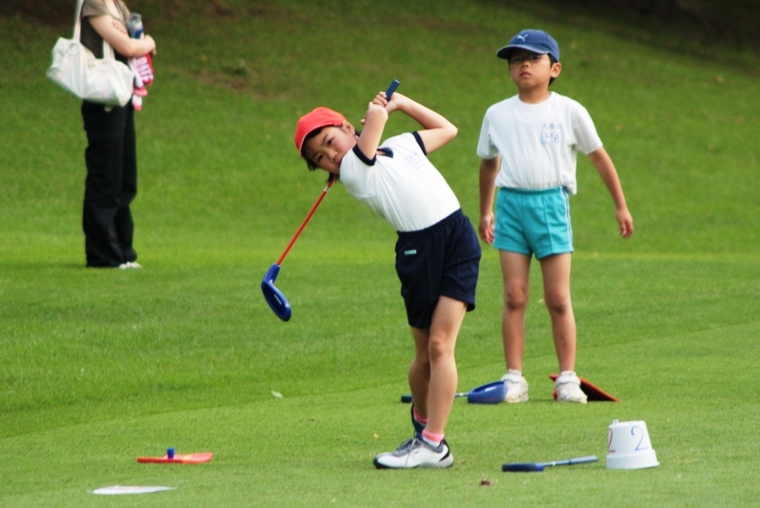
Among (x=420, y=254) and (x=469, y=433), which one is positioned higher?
(x=420, y=254)

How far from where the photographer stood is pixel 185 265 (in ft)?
39.4

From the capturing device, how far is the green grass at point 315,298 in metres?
5.02

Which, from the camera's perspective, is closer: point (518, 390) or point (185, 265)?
point (518, 390)

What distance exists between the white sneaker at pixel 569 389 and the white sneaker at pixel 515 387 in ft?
0.58

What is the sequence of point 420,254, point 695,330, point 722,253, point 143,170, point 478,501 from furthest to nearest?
point 143,170, point 722,253, point 695,330, point 420,254, point 478,501

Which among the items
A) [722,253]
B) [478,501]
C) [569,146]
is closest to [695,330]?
[569,146]

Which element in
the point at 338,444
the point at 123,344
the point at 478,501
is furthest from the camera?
the point at 123,344

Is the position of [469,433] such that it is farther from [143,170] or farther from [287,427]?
[143,170]

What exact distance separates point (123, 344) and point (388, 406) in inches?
92.9

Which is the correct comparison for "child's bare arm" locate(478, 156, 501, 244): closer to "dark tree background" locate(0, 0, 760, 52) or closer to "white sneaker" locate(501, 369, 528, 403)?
"white sneaker" locate(501, 369, 528, 403)

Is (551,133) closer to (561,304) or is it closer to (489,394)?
(561,304)

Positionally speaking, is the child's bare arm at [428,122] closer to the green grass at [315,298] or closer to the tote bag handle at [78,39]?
the green grass at [315,298]

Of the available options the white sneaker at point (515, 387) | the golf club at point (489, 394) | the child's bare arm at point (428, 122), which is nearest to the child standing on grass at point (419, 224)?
the child's bare arm at point (428, 122)

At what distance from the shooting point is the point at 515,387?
670cm
